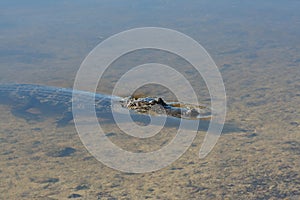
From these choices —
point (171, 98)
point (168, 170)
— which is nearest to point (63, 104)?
point (171, 98)

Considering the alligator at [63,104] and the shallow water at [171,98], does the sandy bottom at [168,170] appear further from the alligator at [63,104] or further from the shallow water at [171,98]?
the alligator at [63,104]

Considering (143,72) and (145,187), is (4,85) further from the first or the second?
(145,187)

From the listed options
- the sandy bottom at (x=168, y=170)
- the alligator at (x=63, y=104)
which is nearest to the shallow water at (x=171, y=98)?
the sandy bottom at (x=168, y=170)

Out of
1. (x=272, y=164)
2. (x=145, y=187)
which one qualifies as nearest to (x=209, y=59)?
(x=272, y=164)

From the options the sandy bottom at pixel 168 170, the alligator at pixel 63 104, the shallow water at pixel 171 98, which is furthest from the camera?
the alligator at pixel 63 104

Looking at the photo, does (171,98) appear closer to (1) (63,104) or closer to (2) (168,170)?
(1) (63,104)

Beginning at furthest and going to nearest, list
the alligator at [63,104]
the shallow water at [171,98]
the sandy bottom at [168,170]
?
the alligator at [63,104] → the shallow water at [171,98] → the sandy bottom at [168,170]
